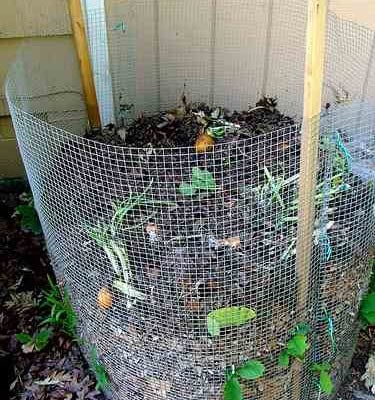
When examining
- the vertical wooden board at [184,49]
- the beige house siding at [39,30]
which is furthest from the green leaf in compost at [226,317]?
the beige house siding at [39,30]

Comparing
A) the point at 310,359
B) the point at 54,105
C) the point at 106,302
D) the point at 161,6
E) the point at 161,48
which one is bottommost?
the point at 310,359

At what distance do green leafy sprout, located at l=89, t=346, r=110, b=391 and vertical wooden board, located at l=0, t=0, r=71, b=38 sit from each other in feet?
4.06

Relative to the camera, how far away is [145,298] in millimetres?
1337

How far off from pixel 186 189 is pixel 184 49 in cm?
97

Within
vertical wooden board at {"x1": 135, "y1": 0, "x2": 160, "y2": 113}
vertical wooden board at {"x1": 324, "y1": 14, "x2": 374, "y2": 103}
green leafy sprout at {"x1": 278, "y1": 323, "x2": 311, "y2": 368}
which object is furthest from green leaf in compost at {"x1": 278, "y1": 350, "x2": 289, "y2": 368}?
vertical wooden board at {"x1": 135, "y1": 0, "x2": 160, "y2": 113}

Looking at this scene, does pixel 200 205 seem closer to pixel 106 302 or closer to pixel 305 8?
pixel 106 302

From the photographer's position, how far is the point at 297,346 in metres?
1.36

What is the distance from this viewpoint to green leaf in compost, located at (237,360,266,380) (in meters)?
1.32

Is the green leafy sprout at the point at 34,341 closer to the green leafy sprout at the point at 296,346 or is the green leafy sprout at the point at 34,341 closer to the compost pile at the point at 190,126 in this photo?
the compost pile at the point at 190,126

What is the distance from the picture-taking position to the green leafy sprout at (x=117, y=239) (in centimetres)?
135

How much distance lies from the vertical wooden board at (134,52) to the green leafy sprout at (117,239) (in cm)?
91

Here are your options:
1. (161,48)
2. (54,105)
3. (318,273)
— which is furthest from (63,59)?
(318,273)

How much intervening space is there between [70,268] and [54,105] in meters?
0.87

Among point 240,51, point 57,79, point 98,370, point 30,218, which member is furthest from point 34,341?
point 240,51
